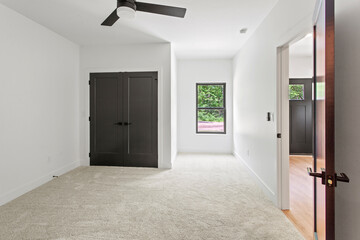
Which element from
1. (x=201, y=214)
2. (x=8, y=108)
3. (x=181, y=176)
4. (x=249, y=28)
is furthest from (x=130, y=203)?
(x=249, y=28)

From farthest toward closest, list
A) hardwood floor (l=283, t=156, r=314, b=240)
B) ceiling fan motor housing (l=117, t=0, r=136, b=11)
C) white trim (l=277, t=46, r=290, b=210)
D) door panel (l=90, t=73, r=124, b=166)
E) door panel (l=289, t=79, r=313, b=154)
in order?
door panel (l=289, t=79, r=313, b=154)
door panel (l=90, t=73, r=124, b=166)
white trim (l=277, t=46, r=290, b=210)
hardwood floor (l=283, t=156, r=314, b=240)
ceiling fan motor housing (l=117, t=0, r=136, b=11)

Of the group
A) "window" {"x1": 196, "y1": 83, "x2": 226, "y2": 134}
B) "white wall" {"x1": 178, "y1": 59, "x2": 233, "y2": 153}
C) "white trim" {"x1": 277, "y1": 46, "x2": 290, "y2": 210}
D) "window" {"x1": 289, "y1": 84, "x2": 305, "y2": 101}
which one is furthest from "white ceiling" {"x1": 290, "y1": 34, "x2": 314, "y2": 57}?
"white trim" {"x1": 277, "y1": 46, "x2": 290, "y2": 210}

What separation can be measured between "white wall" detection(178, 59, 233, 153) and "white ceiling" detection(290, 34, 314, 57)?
1.62m

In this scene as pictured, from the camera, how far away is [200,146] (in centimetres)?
577

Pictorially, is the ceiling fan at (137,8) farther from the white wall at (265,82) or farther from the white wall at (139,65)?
the white wall at (139,65)

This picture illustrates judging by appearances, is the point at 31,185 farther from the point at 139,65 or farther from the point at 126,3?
the point at 126,3

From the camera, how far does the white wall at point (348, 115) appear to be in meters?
1.21

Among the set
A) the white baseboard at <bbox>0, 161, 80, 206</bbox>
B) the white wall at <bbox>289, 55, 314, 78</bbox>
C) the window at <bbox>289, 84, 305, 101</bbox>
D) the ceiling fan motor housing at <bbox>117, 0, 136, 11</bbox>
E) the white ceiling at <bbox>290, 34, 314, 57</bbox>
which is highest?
the white ceiling at <bbox>290, 34, 314, 57</bbox>

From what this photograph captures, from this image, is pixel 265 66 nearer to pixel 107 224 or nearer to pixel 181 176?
pixel 181 176

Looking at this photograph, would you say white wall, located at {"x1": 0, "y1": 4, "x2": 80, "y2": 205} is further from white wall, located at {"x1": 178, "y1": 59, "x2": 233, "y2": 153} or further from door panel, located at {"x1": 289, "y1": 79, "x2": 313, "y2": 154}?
door panel, located at {"x1": 289, "y1": 79, "x2": 313, "y2": 154}

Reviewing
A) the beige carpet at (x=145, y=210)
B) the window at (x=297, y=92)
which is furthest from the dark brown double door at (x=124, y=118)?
the window at (x=297, y=92)

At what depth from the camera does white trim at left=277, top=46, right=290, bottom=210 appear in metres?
2.46

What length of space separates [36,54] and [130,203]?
283 cm

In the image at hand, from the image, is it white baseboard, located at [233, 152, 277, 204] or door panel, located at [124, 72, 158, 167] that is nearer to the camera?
white baseboard, located at [233, 152, 277, 204]
